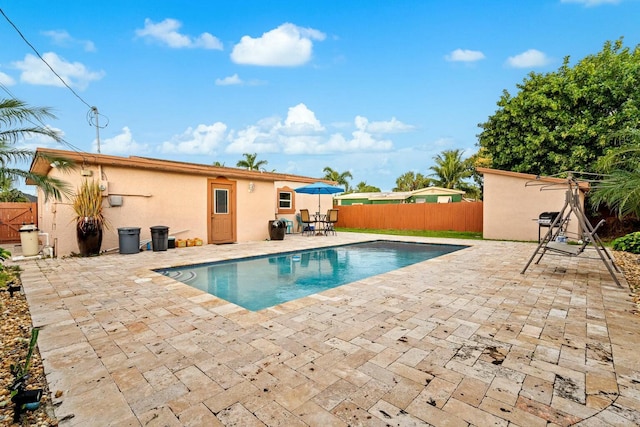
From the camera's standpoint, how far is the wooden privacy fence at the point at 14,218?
12.8 meters

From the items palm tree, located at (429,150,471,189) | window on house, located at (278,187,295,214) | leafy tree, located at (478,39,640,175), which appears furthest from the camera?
palm tree, located at (429,150,471,189)

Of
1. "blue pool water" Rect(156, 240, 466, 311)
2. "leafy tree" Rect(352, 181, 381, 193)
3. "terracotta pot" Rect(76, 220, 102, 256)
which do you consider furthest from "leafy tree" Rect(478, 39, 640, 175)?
"leafy tree" Rect(352, 181, 381, 193)

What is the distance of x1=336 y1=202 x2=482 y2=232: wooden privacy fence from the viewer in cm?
1445

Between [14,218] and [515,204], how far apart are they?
20.4m

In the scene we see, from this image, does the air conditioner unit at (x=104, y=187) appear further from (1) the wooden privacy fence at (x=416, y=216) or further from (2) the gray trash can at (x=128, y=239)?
(1) the wooden privacy fence at (x=416, y=216)

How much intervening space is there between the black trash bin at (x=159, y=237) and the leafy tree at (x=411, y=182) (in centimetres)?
2736

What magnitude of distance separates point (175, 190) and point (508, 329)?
9441mm

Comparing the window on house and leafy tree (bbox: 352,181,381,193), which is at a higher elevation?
leafy tree (bbox: 352,181,381,193)


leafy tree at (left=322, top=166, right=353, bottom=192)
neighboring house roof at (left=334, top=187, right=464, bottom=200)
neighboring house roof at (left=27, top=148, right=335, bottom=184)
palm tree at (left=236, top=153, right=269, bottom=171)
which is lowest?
neighboring house roof at (left=334, top=187, right=464, bottom=200)

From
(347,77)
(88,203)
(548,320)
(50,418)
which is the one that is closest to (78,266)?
(88,203)

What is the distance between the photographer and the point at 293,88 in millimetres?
17469

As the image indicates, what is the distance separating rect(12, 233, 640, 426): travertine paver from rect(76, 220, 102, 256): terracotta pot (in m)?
3.39

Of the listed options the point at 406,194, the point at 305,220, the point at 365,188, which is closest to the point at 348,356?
the point at 305,220

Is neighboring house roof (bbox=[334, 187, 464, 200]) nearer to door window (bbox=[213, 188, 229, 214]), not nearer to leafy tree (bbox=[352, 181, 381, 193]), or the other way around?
leafy tree (bbox=[352, 181, 381, 193])
